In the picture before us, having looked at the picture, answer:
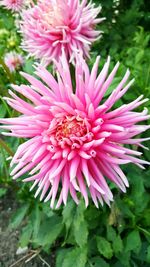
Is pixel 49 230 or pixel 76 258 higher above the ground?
pixel 49 230

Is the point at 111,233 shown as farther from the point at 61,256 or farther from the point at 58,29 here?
the point at 58,29

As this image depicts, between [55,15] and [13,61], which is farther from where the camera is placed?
[13,61]

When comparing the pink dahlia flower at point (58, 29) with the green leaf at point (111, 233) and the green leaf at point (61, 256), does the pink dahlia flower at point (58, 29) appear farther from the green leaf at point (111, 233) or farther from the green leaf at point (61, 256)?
the green leaf at point (61, 256)

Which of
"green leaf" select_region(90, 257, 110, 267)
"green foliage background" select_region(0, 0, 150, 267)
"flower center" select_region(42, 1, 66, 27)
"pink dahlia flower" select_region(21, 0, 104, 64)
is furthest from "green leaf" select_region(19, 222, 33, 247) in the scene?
"flower center" select_region(42, 1, 66, 27)

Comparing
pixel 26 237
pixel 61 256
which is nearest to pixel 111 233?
pixel 61 256

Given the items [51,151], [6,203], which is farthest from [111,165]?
[6,203]

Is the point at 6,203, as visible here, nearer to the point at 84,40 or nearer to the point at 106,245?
the point at 106,245

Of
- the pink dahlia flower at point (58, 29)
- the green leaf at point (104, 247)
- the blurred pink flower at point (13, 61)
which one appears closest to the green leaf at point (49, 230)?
the green leaf at point (104, 247)

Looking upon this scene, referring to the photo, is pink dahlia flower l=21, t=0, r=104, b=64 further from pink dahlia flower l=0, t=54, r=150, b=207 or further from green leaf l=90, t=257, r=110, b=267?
green leaf l=90, t=257, r=110, b=267
